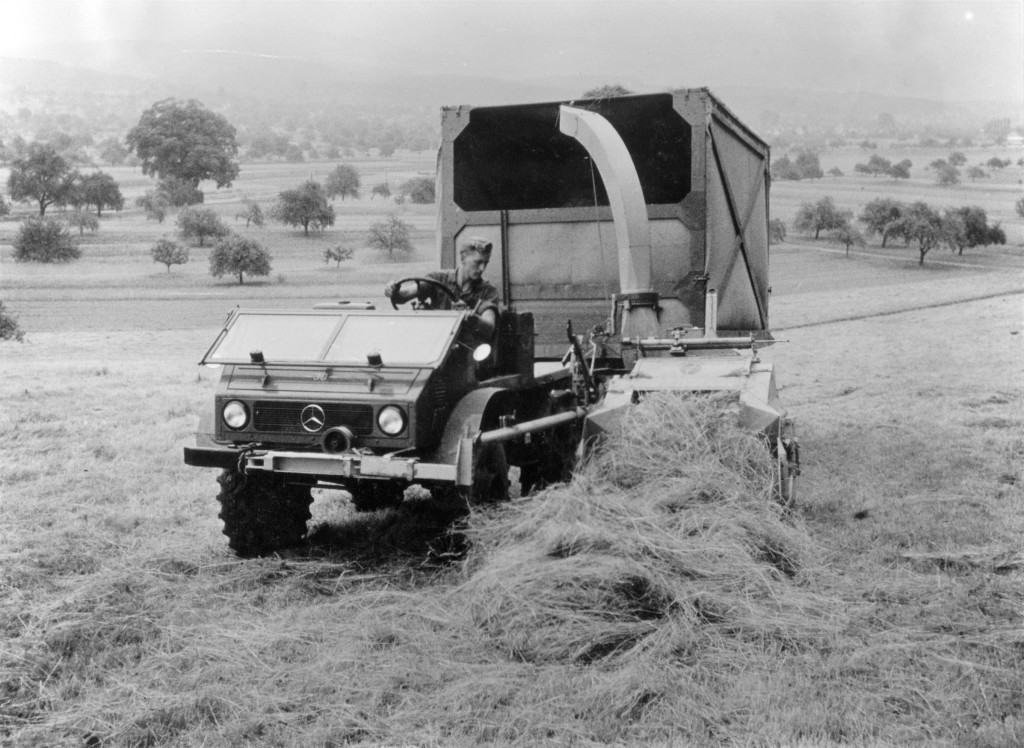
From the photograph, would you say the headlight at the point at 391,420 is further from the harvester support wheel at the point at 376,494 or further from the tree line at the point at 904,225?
the tree line at the point at 904,225

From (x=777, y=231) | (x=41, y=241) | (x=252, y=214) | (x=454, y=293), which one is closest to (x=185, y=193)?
(x=252, y=214)

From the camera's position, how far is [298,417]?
20.3 feet

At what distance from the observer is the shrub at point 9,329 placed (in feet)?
56.4

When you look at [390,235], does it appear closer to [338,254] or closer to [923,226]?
[338,254]

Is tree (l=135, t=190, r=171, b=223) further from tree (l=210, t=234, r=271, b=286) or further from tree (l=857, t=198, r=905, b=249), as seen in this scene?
tree (l=857, t=198, r=905, b=249)

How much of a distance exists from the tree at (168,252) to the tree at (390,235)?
390 centimetres

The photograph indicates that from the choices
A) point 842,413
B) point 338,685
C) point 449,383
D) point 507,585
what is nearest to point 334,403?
point 449,383

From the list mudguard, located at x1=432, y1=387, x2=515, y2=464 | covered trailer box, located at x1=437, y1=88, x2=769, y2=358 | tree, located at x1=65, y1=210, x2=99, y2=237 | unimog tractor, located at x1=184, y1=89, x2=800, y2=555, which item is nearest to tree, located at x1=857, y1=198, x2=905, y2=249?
unimog tractor, located at x1=184, y1=89, x2=800, y2=555

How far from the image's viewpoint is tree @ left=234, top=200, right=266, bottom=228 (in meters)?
21.7

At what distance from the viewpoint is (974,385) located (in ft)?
46.3

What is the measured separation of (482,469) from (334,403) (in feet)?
3.22

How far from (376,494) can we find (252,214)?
15934 millimetres

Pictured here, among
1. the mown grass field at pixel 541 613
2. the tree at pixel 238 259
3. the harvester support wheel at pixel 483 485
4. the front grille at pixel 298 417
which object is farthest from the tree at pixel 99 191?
the harvester support wheel at pixel 483 485

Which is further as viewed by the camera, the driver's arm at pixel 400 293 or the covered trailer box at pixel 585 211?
the covered trailer box at pixel 585 211
